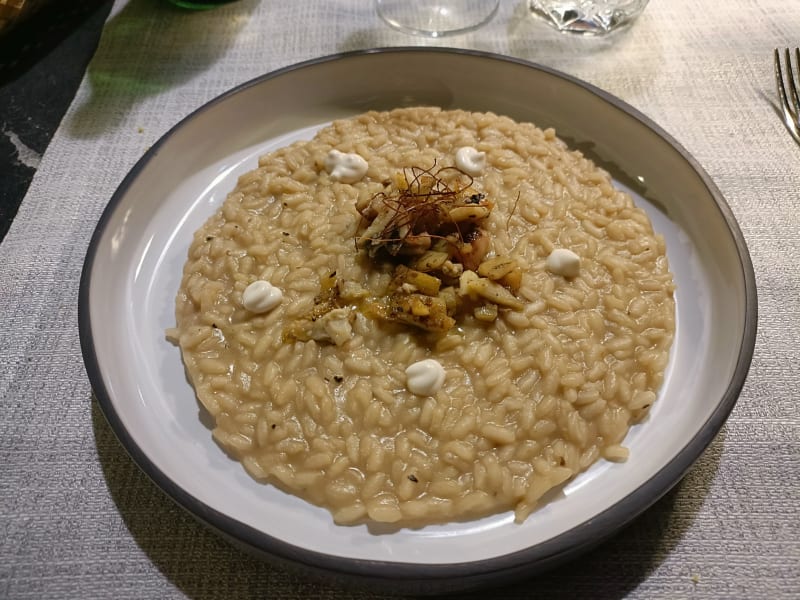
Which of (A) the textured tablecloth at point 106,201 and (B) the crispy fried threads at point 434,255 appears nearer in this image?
(A) the textured tablecloth at point 106,201

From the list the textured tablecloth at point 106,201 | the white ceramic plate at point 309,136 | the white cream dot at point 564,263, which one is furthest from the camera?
the white cream dot at point 564,263

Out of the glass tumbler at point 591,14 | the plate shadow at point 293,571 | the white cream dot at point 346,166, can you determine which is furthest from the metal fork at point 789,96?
the white cream dot at point 346,166

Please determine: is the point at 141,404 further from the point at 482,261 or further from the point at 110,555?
the point at 482,261

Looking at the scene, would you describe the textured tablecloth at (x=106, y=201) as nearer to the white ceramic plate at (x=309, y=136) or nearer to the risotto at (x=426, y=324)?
the white ceramic plate at (x=309, y=136)

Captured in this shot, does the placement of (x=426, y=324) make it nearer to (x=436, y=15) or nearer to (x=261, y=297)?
(x=261, y=297)

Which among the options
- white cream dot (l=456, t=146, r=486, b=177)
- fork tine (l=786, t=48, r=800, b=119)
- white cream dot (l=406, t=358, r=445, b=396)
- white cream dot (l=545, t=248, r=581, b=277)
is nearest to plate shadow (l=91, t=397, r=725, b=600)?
white cream dot (l=406, t=358, r=445, b=396)

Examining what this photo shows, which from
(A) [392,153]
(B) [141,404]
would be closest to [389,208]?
(A) [392,153]

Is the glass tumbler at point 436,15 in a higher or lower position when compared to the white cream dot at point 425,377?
higher
